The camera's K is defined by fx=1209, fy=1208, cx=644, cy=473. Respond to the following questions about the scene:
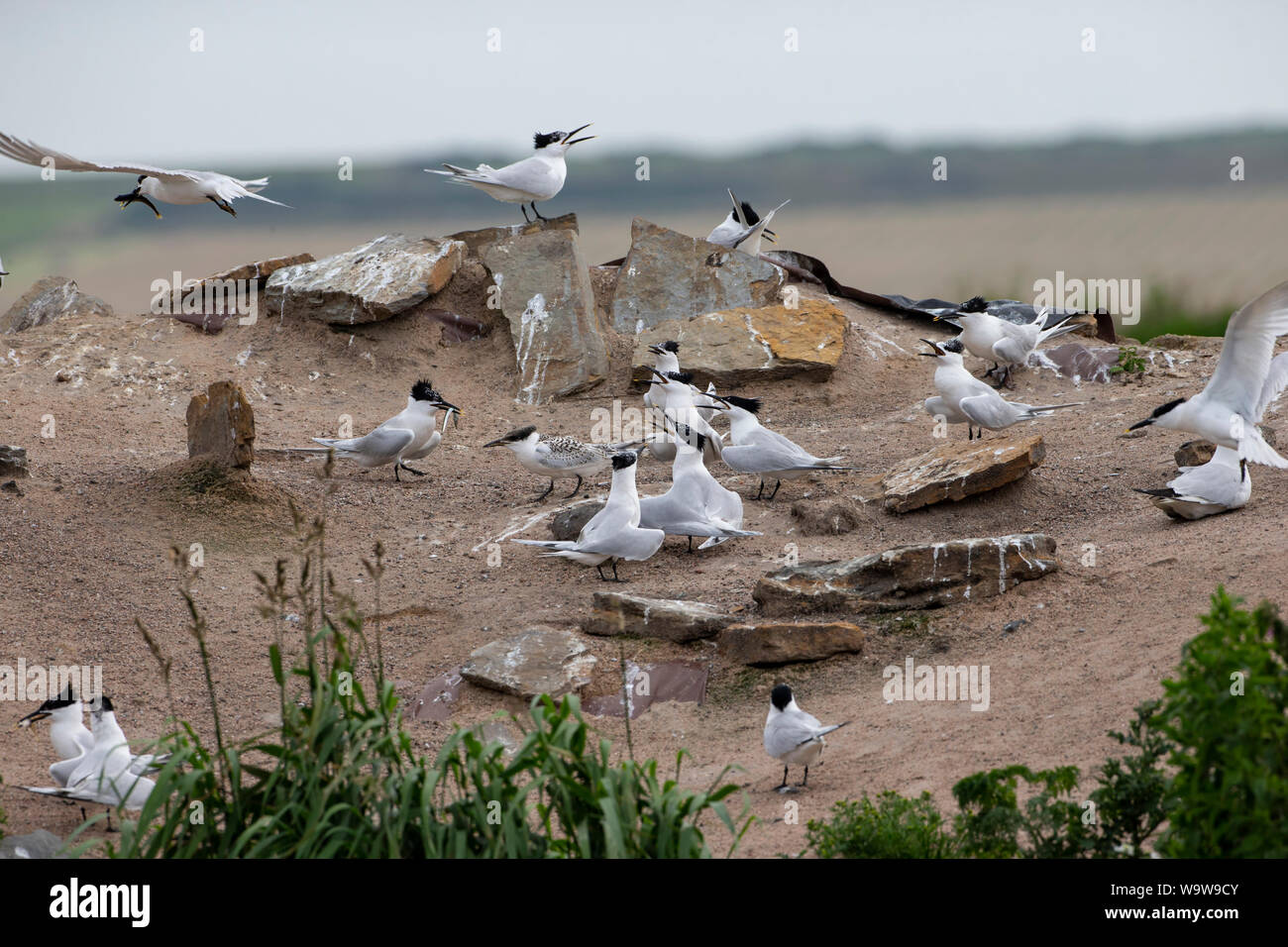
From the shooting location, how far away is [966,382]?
30.5ft

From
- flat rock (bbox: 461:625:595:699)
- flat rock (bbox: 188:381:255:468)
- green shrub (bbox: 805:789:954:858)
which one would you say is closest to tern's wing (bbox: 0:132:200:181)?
flat rock (bbox: 188:381:255:468)

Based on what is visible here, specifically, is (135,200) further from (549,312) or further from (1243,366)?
(1243,366)

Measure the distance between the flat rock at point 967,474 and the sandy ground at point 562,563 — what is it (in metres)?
0.14

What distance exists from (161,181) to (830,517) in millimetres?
6343

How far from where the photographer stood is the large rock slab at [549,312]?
12359 millimetres

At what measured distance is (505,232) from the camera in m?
14.1

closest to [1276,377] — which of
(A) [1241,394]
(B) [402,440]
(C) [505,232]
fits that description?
(A) [1241,394]

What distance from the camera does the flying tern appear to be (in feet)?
21.4

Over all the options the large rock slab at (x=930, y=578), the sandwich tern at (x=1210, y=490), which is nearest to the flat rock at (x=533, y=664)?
the large rock slab at (x=930, y=578)

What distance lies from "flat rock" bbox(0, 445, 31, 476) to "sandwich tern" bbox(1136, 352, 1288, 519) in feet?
25.0

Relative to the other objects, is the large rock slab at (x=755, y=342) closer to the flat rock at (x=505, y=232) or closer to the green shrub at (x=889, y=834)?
the flat rock at (x=505, y=232)
